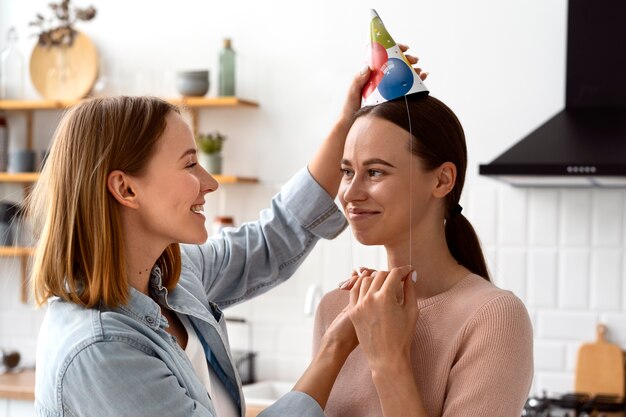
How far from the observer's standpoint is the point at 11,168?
15.7 ft

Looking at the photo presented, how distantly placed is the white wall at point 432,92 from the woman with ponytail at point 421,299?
85.3 inches

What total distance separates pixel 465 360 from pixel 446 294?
0.20 m

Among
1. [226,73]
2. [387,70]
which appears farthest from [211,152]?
[387,70]

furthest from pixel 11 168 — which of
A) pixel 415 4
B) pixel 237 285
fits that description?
pixel 237 285

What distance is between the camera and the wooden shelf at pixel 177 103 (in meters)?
4.40

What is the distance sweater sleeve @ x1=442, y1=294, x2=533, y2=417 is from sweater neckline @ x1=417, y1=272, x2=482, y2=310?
0.42ft

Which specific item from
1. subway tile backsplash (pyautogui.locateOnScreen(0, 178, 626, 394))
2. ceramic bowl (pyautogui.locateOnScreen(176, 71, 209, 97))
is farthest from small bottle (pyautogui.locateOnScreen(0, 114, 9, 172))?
subway tile backsplash (pyautogui.locateOnScreen(0, 178, 626, 394))

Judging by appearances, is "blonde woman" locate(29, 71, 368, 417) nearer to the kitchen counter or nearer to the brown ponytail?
the brown ponytail

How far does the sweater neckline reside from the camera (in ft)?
6.29

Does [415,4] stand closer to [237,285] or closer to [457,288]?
[237,285]

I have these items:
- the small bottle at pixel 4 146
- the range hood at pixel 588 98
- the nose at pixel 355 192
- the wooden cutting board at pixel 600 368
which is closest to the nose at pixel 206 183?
the nose at pixel 355 192

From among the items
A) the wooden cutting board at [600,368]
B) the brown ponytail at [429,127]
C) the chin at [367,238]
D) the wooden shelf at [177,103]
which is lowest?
the wooden cutting board at [600,368]

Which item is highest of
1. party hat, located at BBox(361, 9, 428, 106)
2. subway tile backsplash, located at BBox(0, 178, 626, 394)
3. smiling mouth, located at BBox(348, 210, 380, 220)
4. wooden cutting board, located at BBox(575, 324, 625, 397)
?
party hat, located at BBox(361, 9, 428, 106)

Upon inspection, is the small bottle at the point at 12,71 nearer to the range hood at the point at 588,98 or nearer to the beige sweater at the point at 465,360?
the range hood at the point at 588,98
